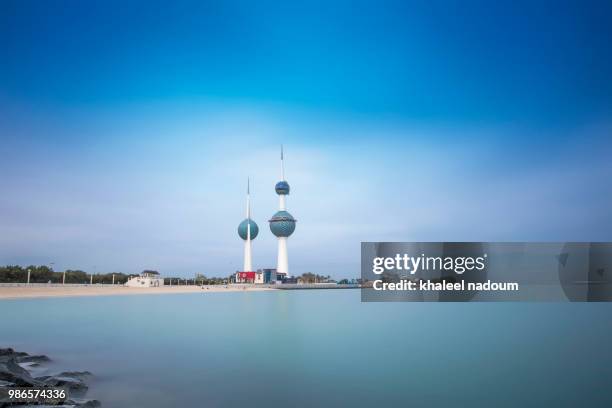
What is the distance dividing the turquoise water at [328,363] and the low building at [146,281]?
97.3 metres

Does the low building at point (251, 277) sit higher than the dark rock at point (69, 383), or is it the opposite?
the dark rock at point (69, 383)

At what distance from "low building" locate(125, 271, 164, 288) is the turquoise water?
97.3 meters

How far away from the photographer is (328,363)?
2194 centimetres

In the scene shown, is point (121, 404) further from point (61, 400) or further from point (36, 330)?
point (36, 330)

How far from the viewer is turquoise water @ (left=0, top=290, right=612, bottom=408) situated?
1561 cm

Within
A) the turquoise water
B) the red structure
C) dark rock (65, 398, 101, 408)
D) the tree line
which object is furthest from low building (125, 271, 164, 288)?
dark rock (65, 398, 101, 408)

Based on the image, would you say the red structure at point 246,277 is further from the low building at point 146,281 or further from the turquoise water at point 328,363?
the turquoise water at point 328,363

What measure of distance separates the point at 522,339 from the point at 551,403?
1812 cm

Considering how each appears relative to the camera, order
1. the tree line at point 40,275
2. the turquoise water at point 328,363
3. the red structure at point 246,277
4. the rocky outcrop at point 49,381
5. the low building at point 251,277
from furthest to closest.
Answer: the red structure at point 246,277 < the low building at point 251,277 < the tree line at point 40,275 < the turquoise water at point 328,363 < the rocky outcrop at point 49,381

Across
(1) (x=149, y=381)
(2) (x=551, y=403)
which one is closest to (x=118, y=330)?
(1) (x=149, y=381)

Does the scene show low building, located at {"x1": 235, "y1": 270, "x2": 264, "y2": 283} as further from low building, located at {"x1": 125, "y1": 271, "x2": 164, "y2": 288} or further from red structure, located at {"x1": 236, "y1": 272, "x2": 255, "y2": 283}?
low building, located at {"x1": 125, "y1": 271, "x2": 164, "y2": 288}

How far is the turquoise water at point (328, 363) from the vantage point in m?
15.6

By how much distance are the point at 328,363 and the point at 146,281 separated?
12449 cm

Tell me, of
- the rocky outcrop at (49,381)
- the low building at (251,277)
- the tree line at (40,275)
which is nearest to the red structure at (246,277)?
the low building at (251,277)
